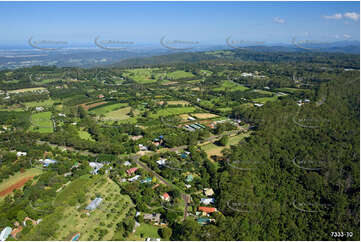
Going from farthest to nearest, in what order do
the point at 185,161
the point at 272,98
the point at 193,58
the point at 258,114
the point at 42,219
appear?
the point at 193,58 → the point at 272,98 → the point at 258,114 → the point at 185,161 → the point at 42,219

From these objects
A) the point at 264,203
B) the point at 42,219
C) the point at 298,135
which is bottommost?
the point at 42,219

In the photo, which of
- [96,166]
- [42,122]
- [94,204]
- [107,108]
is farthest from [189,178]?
[107,108]

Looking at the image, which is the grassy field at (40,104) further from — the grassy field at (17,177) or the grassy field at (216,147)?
the grassy field at (216,147)

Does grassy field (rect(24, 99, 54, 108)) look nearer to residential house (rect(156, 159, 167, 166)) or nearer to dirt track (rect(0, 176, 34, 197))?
dirt track (rect(0, 176, 34, 197))

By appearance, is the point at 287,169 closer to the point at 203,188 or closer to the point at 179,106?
the point at 203,188

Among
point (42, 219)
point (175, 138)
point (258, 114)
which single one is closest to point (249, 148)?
point (175, 138)

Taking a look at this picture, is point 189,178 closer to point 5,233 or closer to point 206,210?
point 206,210
